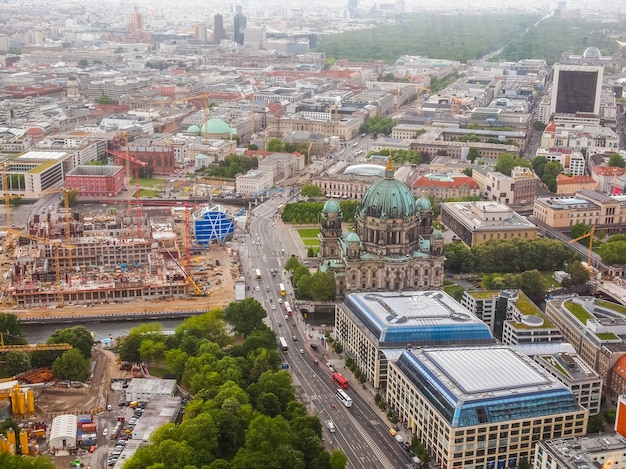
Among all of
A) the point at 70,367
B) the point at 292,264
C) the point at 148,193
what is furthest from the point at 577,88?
the point at 70,367

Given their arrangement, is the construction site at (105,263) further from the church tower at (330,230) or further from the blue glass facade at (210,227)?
the church tower at (330,230)

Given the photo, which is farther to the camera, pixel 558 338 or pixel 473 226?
pixel 473 226

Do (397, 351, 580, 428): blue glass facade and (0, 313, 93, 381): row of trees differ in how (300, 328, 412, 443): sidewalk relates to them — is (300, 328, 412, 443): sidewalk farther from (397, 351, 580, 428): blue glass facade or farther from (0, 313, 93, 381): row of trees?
(0, 313, 93, 381): row of trees

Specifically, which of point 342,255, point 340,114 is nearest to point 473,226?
point 342,255

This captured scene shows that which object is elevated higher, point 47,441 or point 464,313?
point 464,313

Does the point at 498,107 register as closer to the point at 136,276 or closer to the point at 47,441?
the point at 136,276

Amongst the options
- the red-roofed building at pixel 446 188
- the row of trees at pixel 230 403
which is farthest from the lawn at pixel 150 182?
the row of trees at pixel 230 403
